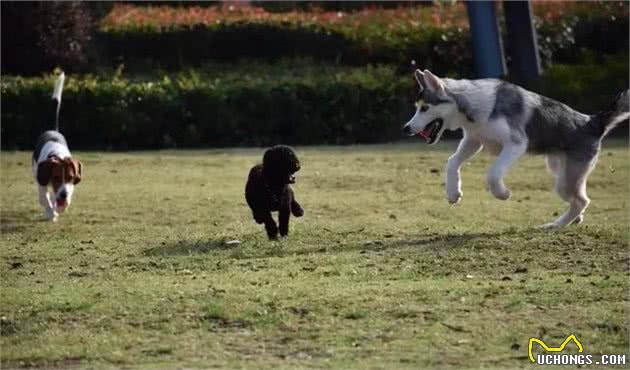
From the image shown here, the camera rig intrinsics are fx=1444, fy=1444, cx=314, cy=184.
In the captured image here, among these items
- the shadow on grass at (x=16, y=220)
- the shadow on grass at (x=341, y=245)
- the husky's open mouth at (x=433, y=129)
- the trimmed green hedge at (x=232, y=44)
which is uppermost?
the trimmed green hedge at (x=232, y=44)

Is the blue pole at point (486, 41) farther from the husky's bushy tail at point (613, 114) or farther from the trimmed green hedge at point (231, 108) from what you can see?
the husky's bushy tail at point (613, 114)

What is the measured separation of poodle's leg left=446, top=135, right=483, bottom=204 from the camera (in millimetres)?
12422

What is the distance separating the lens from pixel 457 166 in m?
12.5

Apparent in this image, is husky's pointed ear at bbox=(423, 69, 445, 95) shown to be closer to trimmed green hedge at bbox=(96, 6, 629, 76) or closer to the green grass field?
the green grass field

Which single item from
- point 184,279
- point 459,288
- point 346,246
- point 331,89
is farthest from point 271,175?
point 331,89

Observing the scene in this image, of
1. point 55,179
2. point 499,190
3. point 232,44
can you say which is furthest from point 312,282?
point 232,44

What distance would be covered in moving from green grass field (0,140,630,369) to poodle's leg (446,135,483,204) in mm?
352

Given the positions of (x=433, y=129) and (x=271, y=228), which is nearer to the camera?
(x=271, y=228)

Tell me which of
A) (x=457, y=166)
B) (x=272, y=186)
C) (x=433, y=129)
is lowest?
(x=457, y=166)

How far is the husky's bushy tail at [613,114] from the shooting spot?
1273 cm

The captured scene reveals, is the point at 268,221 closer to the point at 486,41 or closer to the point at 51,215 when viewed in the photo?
the point at 51,215

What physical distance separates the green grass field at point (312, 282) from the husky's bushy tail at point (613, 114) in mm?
923

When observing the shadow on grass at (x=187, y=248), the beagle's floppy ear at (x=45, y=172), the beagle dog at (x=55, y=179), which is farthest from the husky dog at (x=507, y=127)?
the beagle's floppy ear at (x=45, y=172)

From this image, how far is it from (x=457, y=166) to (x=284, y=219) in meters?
1.58
